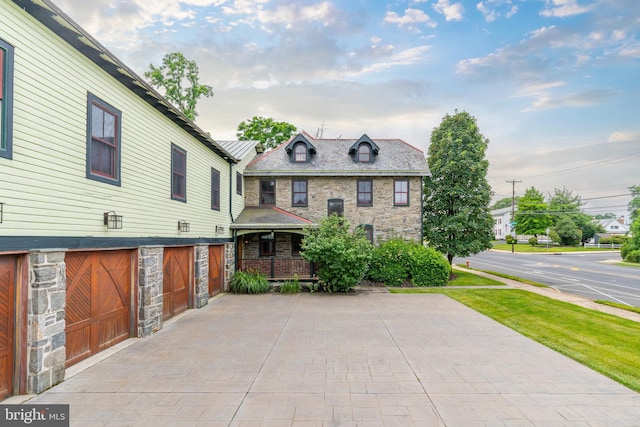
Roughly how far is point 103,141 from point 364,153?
590 inches

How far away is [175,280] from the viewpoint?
10.8 m

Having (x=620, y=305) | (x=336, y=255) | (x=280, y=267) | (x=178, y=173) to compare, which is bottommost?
(x=620, y=305)

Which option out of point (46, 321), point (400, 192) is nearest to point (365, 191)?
point (400, 192)

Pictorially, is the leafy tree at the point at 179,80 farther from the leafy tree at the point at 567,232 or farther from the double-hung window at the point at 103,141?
the leafy tree at the point at 567,232

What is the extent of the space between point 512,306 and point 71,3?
56.7 feet

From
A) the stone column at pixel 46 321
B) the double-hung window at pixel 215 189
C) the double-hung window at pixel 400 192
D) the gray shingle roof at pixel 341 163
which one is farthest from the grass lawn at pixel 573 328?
the double-hung window at pixel 215 189

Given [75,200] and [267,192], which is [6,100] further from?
[267,192]

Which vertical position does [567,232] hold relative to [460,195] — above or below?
below

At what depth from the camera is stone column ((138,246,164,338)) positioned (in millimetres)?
8438

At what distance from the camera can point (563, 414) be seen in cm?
470

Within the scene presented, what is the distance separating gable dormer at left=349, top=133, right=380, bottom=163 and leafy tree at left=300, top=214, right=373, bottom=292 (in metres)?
5.99

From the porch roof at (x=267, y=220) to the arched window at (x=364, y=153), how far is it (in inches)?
202

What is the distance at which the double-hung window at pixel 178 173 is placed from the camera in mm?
10336

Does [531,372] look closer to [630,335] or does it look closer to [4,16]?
[630,335]
